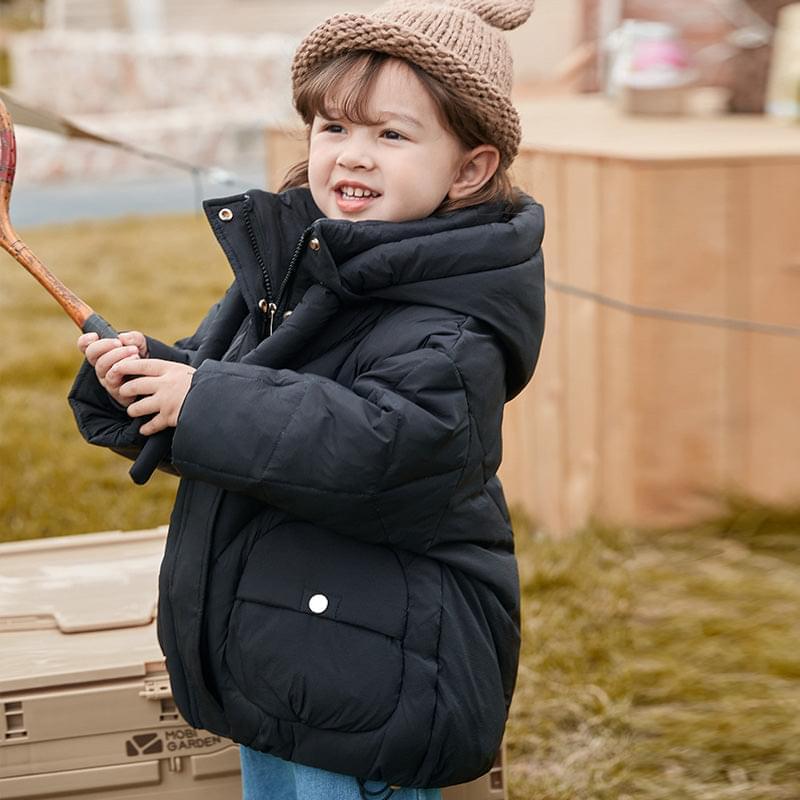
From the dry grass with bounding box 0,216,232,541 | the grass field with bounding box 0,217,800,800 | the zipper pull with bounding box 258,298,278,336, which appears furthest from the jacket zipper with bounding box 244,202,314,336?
the dry grass with bounding box 0,216,232,541

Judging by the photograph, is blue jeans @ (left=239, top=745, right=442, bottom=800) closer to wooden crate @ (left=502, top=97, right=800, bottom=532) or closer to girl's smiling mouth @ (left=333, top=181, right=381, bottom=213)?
girl's smiling mouth @ (left=333, top=181, right=381, bottom=213)

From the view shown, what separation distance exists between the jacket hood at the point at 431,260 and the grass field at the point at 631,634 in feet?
4.10

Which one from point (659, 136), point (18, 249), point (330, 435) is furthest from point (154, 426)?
point (659, 136)

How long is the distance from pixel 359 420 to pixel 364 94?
15.4 inches

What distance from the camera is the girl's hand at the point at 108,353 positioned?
165cm

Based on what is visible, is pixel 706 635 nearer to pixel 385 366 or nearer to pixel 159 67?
pixel 385 366

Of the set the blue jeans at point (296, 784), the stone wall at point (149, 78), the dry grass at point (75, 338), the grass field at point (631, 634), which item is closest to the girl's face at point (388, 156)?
the blue jeans at point (296, 784)

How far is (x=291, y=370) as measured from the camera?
5.33 feet

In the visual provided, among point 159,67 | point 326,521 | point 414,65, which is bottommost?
point 326,521

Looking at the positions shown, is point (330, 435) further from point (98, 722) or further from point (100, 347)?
point (98, 722)

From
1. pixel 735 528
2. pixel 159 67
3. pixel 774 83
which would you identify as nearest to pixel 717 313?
pixel 735 528

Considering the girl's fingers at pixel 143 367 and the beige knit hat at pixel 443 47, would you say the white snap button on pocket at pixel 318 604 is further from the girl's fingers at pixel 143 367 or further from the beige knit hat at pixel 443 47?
the beige knit hat at pixel 443 47

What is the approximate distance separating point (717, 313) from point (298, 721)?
230 centimetres

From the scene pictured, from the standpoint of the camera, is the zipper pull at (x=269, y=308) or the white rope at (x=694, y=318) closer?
the zipper pull at (x=269, y=308)
